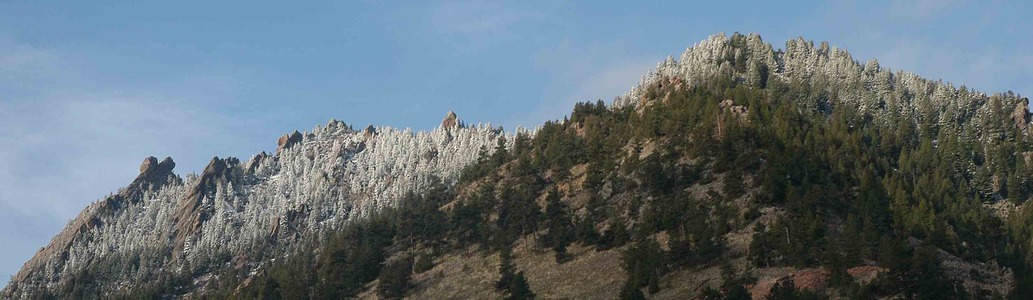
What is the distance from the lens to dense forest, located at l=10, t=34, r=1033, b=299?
100250mm

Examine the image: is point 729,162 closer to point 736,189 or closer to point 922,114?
point 736,189

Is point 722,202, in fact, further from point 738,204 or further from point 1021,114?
point 1021,114

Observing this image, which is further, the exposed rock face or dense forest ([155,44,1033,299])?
the exposed rock face

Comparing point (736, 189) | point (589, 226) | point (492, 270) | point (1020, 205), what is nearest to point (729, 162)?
point (736, 189)

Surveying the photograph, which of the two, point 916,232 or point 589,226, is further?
point 589,226

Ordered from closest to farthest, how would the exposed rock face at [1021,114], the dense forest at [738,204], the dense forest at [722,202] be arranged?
1. the dense forest at [738,204]
2. the dense forest at [722,202]
3. the exposed rock face at [1021,114]

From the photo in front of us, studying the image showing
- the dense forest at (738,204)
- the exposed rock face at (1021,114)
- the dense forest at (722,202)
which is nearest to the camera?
the dense forest at (738,204)

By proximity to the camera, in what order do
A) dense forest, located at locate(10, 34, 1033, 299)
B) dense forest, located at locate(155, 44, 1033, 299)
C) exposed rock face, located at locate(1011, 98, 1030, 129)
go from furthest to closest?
1. exposed rock face, located at locate(1011, 98, 1030, 129)
2. dense forest, located at locate(155, 44, 1033, 299)
3. dense forest, located at locate(10, 34, 1033, 299)

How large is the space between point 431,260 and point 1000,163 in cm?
9663

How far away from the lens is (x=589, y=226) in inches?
4980

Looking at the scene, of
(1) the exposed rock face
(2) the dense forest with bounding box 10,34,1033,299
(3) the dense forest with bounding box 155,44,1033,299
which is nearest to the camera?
(2) the dense forest with bounding box 10,34,1033,299

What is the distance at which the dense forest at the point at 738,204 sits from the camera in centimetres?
10025

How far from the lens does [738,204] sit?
405ft

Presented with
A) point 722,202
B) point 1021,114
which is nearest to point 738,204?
point 722,202
